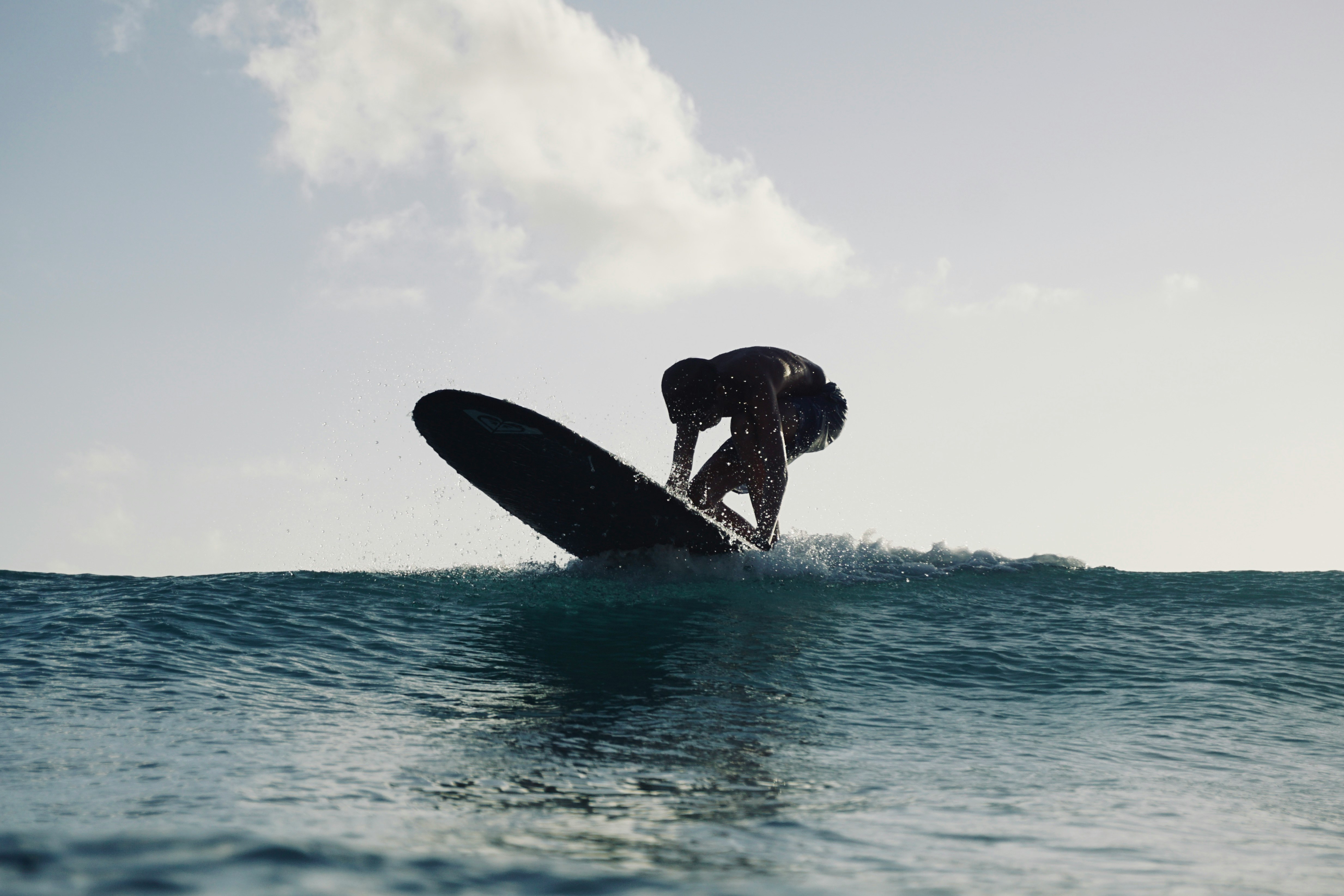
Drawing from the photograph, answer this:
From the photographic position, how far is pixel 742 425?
19.5ft

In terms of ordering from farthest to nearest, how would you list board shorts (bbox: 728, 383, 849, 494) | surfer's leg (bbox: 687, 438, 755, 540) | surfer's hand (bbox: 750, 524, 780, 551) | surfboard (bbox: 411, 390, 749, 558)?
board shorts (bbox: 728, 383, 849, 494)
surfer's leg (bbox: 687, 438, 755, 540)
surfer's hand (bbox: 750, 524, 780, 551)
surfboard (bbox: 411, 390, 749, 558)

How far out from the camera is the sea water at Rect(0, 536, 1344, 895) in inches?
58.4

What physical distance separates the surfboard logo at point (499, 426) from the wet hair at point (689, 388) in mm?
1279

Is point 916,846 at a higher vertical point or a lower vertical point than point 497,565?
lower

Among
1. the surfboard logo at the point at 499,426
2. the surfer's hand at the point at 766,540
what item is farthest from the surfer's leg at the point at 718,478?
the surfboard logo at the point at 499,426

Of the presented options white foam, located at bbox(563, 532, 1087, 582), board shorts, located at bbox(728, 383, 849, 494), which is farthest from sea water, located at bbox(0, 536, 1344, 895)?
board shorts, located at bbox(728, 383, 849, 494)

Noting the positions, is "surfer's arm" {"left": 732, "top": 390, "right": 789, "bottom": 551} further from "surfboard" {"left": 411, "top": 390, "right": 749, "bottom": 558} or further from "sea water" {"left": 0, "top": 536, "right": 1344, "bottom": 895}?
"sea water" {"left": 0, "top": 536, "right": 1344, "bottom": 895}

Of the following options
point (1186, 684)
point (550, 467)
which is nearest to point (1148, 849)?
point (1186, 684)

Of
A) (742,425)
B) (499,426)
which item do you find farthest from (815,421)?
(499,426)

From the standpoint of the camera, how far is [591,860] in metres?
1.44

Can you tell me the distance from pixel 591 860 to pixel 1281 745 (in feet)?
10.2

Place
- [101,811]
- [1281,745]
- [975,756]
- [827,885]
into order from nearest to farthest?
[827,885], [101,811], [975,756], [1281,745]

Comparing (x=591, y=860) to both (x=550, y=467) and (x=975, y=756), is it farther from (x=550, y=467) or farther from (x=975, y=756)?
(x=550, y=467)

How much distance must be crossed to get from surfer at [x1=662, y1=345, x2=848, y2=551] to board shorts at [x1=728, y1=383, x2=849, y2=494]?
0.04 ft
